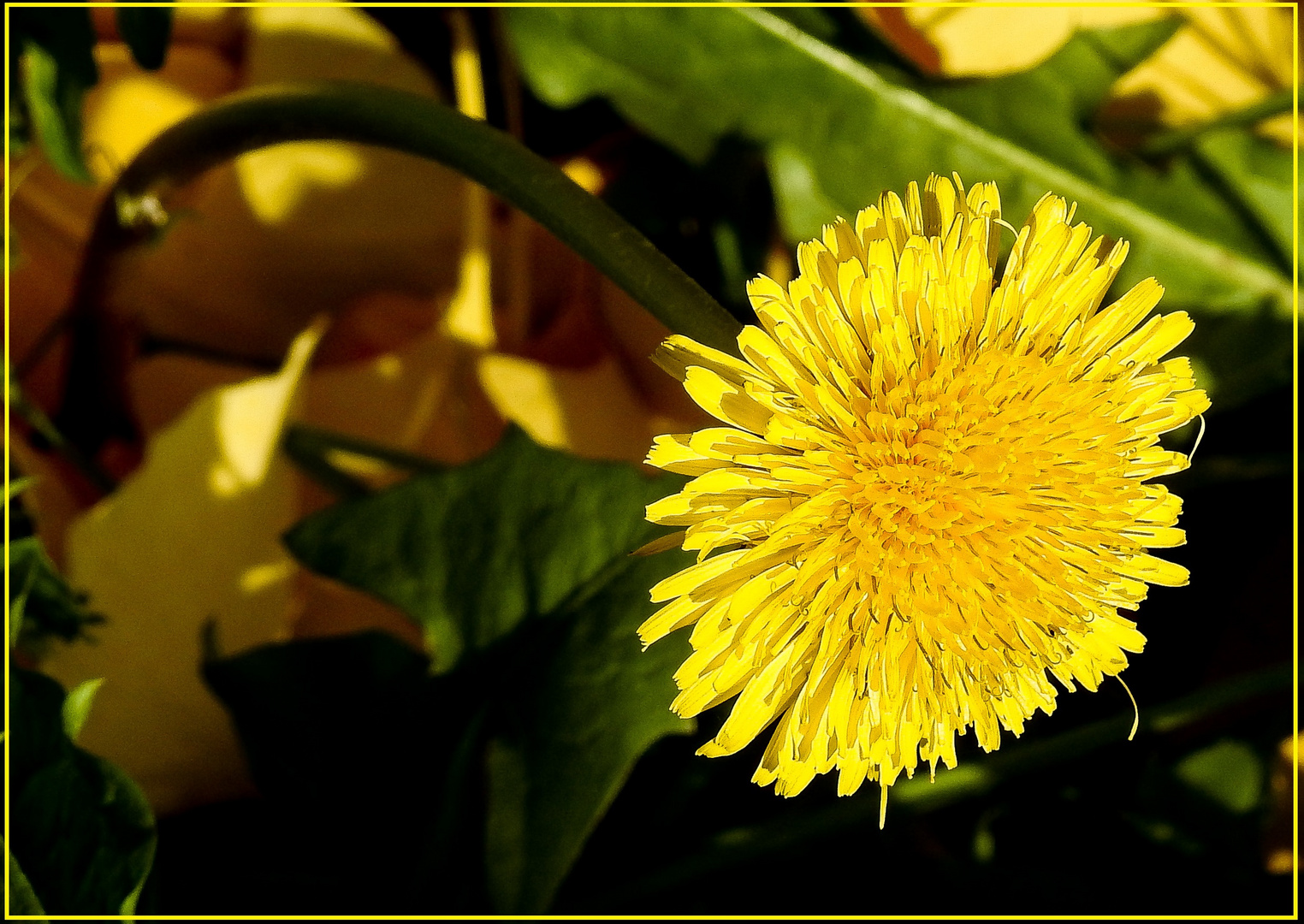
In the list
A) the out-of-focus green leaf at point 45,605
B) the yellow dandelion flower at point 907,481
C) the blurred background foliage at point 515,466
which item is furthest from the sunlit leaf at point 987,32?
the out-of-focus green leaf at point 45,605

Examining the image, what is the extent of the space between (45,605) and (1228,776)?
0.50 m

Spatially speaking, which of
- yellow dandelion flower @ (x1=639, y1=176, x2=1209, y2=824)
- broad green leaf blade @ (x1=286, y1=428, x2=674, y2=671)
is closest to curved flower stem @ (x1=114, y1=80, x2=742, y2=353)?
yellow dandelion flower @ (x1=639, y1=176, x2=1209, y2=824)

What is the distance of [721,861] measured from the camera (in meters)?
0.39

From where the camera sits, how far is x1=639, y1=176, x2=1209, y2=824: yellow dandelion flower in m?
0.24

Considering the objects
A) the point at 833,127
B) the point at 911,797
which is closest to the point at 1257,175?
the point at 833,127

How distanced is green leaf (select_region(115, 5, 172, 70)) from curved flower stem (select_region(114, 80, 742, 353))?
23mm

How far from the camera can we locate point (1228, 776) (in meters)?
0.46

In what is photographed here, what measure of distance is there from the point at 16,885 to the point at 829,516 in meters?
0.24

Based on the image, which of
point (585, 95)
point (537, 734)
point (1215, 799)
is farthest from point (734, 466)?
point (1215, 799)

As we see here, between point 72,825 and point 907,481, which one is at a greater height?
point 907,481

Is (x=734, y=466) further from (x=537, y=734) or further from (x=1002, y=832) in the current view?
(x=1002, y=832)

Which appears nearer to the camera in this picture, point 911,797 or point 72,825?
point 72,825

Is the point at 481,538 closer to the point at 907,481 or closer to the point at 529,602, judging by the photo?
the point at 529,602

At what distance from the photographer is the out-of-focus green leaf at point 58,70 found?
0.36 metres
